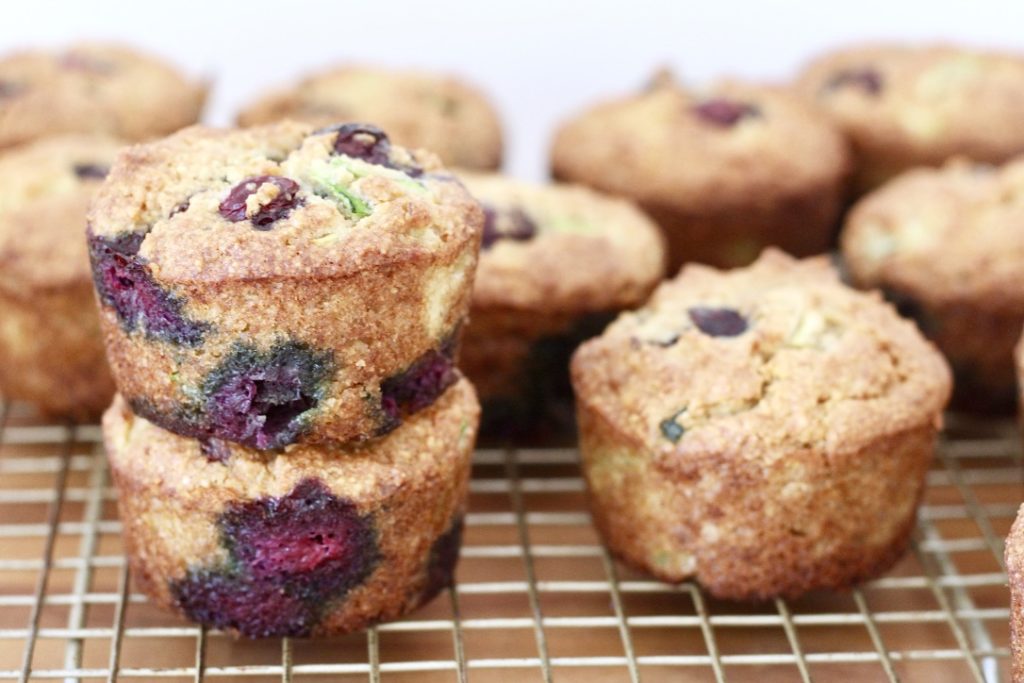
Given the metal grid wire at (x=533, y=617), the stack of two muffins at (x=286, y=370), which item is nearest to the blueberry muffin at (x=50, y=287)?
the metal grid wire at (x=533, y=617)

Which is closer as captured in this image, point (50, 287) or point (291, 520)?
point (291, 520)

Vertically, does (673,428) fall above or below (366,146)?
below

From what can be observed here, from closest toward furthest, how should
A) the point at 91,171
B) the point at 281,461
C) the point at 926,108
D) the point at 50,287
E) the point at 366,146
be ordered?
the point at 281,461 → the point at 366,146 → the point at 50,287 → the point at 91,171 → the point at 926,108

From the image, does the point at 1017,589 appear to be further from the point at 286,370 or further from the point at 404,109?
the point at 404,109

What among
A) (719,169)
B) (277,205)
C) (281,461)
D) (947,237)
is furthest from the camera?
(719,169)

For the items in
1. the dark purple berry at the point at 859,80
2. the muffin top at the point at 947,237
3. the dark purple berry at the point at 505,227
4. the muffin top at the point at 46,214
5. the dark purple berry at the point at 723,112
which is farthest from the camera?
the dark purple berry at the point at 859,80

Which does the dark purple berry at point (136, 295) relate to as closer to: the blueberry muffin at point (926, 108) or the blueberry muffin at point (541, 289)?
the blueberry muffin at point (541, 289)

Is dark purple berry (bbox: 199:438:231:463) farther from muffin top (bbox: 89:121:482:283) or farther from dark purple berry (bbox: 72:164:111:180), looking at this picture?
dark purple berry (bbox: 72:164:111:180)

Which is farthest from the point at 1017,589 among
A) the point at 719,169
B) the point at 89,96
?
the point at 89,96
